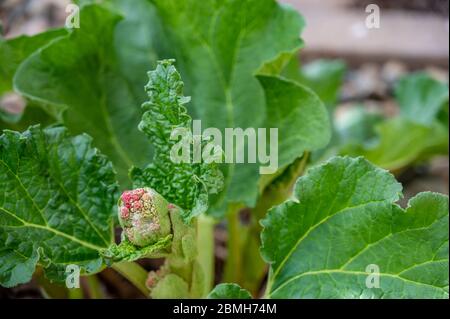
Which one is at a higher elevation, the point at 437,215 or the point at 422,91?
the point at 422,91

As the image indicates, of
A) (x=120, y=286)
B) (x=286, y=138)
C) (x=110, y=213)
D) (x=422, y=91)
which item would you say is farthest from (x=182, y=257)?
(x=422, y=91)

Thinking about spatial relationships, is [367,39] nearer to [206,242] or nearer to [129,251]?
[206,242]

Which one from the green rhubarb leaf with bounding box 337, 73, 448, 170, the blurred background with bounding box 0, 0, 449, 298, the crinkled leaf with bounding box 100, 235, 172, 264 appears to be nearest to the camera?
the crinkled leaf with bounding box 100, 235, 172, 264

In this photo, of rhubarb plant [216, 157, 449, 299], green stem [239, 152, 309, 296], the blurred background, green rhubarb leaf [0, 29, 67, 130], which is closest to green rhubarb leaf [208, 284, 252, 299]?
rhubarb plant [216, 157, 449, 299]

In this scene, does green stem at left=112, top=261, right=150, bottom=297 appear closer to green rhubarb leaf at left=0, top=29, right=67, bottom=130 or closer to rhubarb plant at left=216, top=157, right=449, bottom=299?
rhubarb plant at left=216, top=157, right=449, bottom=299

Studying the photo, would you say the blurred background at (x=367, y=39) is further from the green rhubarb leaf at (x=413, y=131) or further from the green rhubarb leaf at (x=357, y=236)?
the green rhubarb leaf at (x=357, y=236)

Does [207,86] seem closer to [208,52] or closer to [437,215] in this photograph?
[208,52]

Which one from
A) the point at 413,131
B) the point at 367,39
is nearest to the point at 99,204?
the point at 413,131
